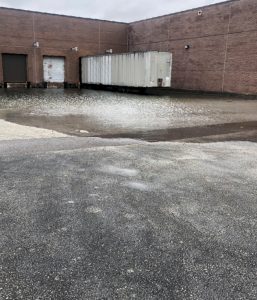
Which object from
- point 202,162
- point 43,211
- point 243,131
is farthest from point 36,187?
point 243,131

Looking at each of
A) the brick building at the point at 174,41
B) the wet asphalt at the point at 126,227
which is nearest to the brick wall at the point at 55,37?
the brick building at the point at 174,41

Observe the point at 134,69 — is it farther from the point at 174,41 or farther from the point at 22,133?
the point at 22,133

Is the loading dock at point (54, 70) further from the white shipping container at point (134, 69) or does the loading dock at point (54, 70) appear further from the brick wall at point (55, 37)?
the white shipping container at point (134, 69)

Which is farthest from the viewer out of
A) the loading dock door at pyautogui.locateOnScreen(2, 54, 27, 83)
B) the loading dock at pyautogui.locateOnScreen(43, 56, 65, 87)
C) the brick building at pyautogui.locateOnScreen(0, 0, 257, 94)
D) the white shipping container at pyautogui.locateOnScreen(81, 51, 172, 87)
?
the loading dock at pyautogui.locateOnScreen(43, 56, 65, 87)

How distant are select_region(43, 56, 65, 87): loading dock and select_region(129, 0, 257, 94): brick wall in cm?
967

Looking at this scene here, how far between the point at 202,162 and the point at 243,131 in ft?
16.1

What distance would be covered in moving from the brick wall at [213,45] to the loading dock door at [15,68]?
1292 cm

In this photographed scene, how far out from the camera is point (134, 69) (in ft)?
89.4

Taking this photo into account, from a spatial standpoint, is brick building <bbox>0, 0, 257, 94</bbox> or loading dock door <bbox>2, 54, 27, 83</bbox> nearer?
brick building <bbox>0, 0, 257, 94</bbox>

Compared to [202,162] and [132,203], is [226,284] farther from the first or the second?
[202,162]

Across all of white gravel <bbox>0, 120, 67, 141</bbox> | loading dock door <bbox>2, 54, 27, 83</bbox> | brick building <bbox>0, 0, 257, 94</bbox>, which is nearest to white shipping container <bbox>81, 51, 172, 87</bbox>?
brick building <bbox>0, 0, 257, 94</bbox>

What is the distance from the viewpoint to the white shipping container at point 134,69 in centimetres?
2589

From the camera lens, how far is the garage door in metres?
35.7

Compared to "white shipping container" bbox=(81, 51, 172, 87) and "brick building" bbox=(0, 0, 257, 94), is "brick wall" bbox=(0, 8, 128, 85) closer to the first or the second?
"brick building" bbox=(0, 0, 257, 94)
